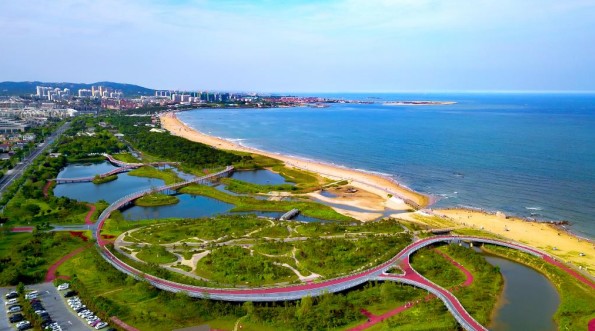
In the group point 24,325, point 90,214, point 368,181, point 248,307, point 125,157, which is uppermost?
point 125,157

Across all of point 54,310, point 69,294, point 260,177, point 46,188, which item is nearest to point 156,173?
point 46,188

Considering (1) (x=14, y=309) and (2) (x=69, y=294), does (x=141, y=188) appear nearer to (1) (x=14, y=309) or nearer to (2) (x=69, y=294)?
(2) (x=69, y=294)

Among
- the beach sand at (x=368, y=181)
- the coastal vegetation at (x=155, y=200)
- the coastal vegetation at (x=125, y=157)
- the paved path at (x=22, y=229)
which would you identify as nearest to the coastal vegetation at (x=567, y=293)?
the beach sand at (x=368, y=181)

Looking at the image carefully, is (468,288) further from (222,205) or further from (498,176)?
(498,176)

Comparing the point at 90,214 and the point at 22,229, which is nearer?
the point at 22,229

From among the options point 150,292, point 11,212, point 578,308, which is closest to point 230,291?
point 150,292

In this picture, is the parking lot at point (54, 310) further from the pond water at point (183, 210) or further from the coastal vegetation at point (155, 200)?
the coastal vegetation at point (155, 200)
